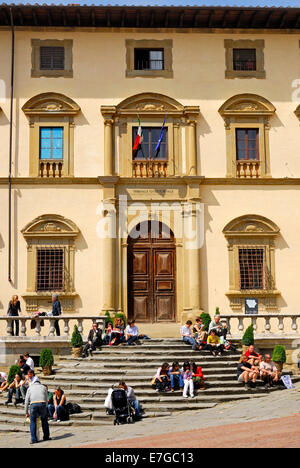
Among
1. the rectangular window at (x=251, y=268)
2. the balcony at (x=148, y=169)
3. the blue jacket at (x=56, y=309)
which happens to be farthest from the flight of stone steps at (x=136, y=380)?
the balcony at (x=148, y=169)

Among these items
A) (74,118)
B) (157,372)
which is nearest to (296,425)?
(157,372)

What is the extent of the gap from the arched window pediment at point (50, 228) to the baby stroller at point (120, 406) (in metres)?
9.87

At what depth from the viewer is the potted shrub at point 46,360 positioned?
20.2 meters

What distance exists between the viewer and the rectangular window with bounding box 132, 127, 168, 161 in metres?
26.4

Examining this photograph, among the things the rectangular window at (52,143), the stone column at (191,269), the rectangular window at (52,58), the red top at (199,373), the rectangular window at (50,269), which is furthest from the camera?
the rectangular window at (52,58)

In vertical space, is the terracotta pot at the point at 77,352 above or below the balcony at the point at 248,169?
below

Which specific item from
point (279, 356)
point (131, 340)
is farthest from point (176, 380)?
point (279, 356)

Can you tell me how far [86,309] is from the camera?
25359 millimetres

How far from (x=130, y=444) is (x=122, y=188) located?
13805 mm

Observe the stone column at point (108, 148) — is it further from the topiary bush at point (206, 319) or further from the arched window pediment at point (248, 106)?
the topiary bush at point (206, 319)

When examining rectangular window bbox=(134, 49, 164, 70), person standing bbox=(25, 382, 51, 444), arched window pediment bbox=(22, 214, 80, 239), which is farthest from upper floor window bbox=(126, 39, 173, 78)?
person standing bbox=(25, 382, 51, 444)

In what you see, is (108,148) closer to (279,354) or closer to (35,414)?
(279,354)

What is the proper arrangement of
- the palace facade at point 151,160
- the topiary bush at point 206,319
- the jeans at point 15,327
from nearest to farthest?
the jeans at point 15,327
the topiary bush at point 206,319
the palace facade at point 151,160
